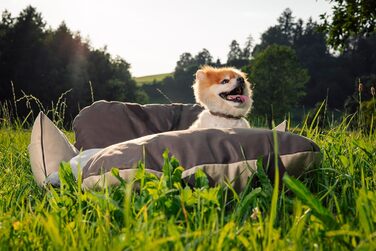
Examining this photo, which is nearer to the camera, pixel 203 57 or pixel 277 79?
pixel 277 79

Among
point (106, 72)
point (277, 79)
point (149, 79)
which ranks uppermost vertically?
point (106, 72)

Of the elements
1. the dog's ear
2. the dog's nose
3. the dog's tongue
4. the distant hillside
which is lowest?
the distant hillside

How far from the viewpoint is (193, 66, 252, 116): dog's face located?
3.69 metres

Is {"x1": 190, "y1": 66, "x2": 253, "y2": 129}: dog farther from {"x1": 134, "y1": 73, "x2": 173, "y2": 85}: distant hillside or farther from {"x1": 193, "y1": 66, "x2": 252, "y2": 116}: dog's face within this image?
{"x1": 134, "y1": 73, "x2": 173, "y2": 85}: distant hillside

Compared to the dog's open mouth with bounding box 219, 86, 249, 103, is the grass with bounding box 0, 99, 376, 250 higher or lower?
lower

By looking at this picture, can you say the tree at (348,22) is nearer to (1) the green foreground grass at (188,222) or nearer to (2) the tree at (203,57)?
(1) the green foreground grass at (188,222)

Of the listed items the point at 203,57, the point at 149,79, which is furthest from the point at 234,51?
the point at 149,79

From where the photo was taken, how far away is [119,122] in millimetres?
3820

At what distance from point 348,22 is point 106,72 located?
29.0 meters

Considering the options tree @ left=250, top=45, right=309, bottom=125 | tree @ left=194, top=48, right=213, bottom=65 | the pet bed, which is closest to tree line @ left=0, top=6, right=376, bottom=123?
tree @ left=250, top=45, right=309, bottom=125

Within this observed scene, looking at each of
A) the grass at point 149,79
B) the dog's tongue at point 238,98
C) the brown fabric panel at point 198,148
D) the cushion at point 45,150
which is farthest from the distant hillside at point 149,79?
the brown fabric panel at point 198,148

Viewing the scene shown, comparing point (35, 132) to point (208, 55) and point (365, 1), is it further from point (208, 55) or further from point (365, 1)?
point (208, 55)

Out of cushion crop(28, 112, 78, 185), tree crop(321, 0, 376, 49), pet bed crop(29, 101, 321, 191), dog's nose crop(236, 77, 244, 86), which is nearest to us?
pet bed crop(29, 101, 321, 191)

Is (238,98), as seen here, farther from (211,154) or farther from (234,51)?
(234,51)
